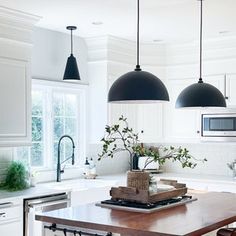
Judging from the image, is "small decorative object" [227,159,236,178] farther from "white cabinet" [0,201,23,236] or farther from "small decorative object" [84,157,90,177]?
"white cabinet" [0,201,23,236]

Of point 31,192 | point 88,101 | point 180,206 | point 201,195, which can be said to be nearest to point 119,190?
point 180,206

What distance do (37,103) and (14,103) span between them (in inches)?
32.8

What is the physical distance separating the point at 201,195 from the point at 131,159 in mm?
2401

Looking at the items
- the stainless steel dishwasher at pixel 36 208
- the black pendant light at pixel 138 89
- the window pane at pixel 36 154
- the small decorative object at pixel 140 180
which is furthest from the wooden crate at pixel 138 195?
the window pane at pixel 36 154

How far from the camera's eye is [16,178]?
4.81m

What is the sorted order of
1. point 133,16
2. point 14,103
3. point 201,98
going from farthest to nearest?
1. point 133,16
2. point 14,103
3. point 201,98

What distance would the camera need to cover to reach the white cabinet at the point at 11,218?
4.20m

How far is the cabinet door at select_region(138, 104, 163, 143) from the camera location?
6.52 metres

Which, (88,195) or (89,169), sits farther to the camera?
(89,169)

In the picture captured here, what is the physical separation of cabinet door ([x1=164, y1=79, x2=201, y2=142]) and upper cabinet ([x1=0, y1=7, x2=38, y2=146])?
7.33ft

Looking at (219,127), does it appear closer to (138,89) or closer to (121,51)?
(121,51)

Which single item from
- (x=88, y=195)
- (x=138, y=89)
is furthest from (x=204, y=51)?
(x=138, y=89)

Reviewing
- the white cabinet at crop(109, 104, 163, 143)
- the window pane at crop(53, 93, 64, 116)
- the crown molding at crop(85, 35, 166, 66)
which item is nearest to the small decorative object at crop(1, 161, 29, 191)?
the window pane at crop(53, 93, 64, 116)

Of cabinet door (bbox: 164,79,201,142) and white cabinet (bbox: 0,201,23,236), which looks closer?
white cabinet (bbox: 0,201,23,236)
